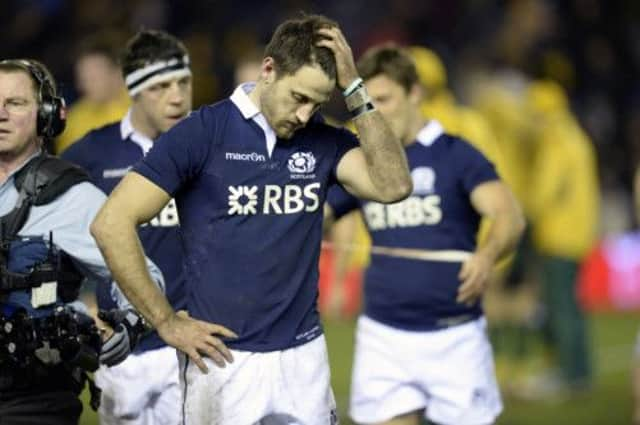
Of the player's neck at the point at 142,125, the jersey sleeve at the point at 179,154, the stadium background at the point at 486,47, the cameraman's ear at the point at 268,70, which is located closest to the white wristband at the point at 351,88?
the cameraman's ear at the point at 268,70

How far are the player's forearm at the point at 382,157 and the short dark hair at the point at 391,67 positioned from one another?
225cm

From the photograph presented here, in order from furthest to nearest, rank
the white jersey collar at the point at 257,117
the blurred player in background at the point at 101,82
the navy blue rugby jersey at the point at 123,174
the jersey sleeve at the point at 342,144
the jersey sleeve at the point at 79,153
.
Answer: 1. the blurred player in background at the point at 101,82
2. the jersey sleeve at the point at 79,153
3. the navy blue rugby jersey at the point at 123,174
4. the jersey sleeve at the point at 342,144
5. the white jersey collar at the point at 257,117

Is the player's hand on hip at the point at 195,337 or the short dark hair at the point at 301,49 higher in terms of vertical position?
the short dark hair at the point at 301,49

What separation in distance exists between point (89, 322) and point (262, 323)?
70cm

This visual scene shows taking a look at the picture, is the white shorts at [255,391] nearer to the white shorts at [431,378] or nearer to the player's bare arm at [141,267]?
the player's bare arm at [141,267]

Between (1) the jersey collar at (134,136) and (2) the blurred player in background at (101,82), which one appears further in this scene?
(2) the blurred player in background at (101,82)

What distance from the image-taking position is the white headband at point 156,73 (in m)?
8.63

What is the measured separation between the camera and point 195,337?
6699mm

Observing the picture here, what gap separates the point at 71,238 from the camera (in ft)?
22.1

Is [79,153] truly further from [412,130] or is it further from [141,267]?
[141,267]

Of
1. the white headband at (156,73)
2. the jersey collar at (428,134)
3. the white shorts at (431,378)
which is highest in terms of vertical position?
the white headband at (156,73)

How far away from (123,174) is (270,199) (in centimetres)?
181

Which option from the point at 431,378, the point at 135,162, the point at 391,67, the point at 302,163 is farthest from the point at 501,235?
the point at 302,163

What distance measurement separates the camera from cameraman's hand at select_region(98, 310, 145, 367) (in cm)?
681
